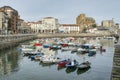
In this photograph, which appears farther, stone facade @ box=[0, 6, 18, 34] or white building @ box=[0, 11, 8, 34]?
stone facade @ box=[0, 6, 18, 34]

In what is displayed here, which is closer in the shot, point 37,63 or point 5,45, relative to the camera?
point 37,63

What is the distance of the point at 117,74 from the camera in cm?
3162

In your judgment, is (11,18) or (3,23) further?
(11,18)

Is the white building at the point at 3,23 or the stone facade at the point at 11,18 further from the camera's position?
the stone facade at the point at 11,18

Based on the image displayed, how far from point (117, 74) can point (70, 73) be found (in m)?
17.3

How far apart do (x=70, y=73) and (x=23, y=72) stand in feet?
26.7

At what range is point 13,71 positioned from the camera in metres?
50.2

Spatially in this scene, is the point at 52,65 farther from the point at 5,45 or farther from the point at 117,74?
the point at 5,45

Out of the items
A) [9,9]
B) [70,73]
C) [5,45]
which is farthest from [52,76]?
[9,9]

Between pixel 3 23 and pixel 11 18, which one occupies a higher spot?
pixel 11 18

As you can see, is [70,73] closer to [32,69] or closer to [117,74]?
[32,69]

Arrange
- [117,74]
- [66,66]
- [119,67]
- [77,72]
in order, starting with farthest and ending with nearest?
[66,66] → [77,72] → [119,67] → [117,74]

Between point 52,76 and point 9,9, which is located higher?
point 9,9

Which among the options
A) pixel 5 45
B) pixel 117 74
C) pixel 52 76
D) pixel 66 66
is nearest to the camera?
pixel 117 74
